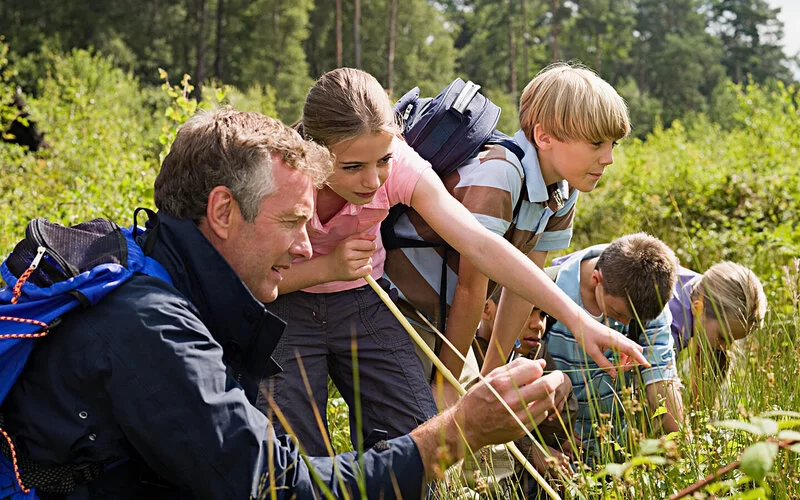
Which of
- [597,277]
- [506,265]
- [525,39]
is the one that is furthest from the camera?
[525,39]

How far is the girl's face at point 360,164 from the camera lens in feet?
9.37

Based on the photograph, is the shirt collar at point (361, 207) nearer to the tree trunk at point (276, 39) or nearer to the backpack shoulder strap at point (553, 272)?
the backpack shoulder strap at point (553, 272)

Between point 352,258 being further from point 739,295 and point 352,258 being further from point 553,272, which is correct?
point 739,295

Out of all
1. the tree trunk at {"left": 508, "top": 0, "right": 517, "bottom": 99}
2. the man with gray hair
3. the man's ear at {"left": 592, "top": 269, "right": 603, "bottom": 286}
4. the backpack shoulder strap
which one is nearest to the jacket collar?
the man with gray hair

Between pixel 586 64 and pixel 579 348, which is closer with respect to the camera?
pixel 579 348

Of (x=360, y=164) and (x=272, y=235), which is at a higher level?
(x=360, y=164)

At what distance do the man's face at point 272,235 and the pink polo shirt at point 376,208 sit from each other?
762 mm

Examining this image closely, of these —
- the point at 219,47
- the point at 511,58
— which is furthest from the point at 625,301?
the point at 511,58

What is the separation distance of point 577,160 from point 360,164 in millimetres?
984

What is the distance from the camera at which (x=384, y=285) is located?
10.9 feet

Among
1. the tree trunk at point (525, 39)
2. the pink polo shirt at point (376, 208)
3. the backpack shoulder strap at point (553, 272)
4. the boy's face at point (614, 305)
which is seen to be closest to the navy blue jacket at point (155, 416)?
the pink polo shirt at point (376, 208)

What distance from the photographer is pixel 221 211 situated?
84.0 inches

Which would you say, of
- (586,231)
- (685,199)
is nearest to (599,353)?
(685,199)

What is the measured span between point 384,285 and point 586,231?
7.76 m
